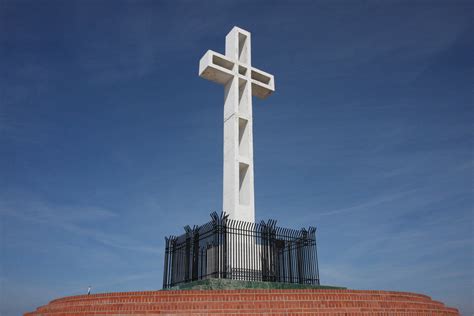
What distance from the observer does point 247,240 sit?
11.4 metres

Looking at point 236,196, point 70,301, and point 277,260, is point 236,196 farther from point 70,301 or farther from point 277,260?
point 70,301

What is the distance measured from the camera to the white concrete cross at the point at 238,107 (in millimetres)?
12719

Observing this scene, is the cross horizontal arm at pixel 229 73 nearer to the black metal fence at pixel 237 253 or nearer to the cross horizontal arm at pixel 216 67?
the cross horizontal arm at pixel 216 67

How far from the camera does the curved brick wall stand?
7.63m

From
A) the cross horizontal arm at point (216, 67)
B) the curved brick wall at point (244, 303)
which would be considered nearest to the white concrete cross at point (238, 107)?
the cross horizontal arm at point (216, 67)

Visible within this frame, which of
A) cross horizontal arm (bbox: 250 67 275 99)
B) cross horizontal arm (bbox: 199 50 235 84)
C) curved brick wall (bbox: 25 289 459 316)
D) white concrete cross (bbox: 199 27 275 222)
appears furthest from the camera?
cross horizontal arm (bbox: 250 67 275 99)

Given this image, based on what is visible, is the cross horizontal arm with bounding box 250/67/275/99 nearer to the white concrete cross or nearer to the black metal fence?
the white concrete cross

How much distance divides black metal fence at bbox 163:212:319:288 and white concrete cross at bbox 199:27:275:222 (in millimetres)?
1031

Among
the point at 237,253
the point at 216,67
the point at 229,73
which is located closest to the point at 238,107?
the point at 229,73

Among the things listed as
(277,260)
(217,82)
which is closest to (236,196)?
(277,260)

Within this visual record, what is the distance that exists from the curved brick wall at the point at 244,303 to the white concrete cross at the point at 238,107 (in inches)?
172

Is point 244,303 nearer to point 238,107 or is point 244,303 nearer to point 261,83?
point 238,107

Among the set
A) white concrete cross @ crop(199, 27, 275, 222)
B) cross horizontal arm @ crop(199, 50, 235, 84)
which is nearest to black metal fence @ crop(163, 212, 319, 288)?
white concrete cross @ crop(199, 27, 275, 222)

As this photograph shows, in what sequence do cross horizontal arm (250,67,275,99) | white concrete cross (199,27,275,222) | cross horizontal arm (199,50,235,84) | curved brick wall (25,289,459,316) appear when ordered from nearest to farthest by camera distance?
curved brick wall (25,289,459,316)
white concrete cross (199,27,275,222)
cross horizontal arm (199,50,235,84)
cross horizontal arm (250,67,275,99)
